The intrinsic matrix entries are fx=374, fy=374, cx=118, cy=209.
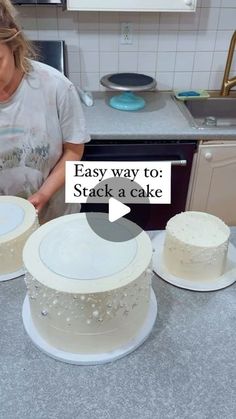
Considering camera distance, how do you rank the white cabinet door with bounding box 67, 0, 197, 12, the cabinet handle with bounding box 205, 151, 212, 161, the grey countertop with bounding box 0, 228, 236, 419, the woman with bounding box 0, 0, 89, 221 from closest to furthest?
the grey countertop with bounding box 0, 228, 236, 419 < the woman with bounding box 0, 0, 89, 221 < the white cabinet door with bounding box 67, 0, 197, 12 < the cabinet handle with bounding box 205, 151, 212, 161

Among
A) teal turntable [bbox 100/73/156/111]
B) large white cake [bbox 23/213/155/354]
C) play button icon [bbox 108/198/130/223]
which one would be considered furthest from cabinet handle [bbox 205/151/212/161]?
large white cake [bbox 23/213/155/354]

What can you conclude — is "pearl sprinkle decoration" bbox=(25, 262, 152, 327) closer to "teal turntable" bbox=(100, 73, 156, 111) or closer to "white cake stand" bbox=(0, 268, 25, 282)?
"white cake stand" bbox=(0, 268, 25, 282)

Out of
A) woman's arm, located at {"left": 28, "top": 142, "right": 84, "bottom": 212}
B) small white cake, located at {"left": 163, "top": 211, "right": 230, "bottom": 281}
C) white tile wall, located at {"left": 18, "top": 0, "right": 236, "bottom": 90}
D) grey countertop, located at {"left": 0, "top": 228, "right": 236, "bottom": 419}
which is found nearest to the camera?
grey countertop, located at {"left": 0, "top": 228, "right": 236, "bottom": 419}

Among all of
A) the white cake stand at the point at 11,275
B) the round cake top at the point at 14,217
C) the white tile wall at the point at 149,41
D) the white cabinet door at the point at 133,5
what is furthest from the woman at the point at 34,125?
the white tile wall at the point at 149,41

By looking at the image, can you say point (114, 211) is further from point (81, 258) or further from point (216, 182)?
point (216, 182)

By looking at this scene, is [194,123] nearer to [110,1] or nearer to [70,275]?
[110,1]

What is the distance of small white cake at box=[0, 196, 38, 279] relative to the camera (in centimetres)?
85

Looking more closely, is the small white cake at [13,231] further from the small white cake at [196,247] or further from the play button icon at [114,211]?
the small white cake at [196,247]

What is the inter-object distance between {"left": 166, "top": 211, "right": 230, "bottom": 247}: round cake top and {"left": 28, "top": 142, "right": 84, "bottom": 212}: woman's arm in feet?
1.40

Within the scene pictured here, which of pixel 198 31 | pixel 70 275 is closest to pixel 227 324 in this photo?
pixel 70 275

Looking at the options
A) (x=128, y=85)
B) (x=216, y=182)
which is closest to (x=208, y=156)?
(x=216, y=182)

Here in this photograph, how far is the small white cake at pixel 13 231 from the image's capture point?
0.85 m

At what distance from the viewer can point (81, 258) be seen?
0.73 metres

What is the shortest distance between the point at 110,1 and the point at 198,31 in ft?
1.95
